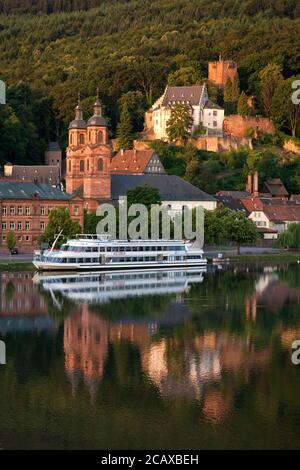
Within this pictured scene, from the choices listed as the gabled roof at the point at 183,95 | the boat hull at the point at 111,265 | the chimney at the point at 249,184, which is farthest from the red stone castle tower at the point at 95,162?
the gabled roof at the point at 183,95

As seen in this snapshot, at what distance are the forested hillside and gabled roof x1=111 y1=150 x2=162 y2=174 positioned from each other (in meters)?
9.01

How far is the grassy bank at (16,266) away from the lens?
6012 centimetres

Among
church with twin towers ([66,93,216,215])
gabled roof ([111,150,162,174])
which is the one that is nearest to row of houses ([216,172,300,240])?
church with twin towers ([66,93,216,215])

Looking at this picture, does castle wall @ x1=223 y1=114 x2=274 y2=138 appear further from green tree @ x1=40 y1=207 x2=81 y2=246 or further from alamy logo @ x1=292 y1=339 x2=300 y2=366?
alamy logo @ x1=292 y1=339 x2=300 y2=366

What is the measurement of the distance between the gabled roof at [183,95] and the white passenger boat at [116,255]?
33704 mm

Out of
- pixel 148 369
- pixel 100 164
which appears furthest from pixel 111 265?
pixel 148 369

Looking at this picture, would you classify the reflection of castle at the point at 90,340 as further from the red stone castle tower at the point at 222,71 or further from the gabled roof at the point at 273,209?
the red stone castle tower at the point at 222,71

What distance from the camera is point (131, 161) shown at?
3720 inches

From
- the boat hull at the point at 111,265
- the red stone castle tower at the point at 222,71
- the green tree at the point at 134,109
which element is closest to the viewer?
the boat hull at the point at 111,265

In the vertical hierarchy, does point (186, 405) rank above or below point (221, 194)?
below

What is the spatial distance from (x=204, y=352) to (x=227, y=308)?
36.1ft

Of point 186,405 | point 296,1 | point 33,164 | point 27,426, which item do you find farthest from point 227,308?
point 296,1

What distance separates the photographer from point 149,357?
106 feet
